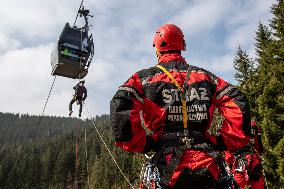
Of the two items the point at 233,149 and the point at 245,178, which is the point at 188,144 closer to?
the point at 233,149

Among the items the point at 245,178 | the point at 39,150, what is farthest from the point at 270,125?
the point at 39,150

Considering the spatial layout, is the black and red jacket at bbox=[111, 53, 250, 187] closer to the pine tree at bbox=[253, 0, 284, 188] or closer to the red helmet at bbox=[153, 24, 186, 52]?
the red helmet at bbox=[153, 24, 186, 52]

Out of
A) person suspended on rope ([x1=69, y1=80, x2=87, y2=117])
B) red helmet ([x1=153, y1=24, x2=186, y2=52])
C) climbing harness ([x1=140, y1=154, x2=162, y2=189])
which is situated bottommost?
climbing harness ([x1=140, y1=154, x2=162, y2=189])

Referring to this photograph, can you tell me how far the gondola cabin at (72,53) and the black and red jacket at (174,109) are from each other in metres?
11.9

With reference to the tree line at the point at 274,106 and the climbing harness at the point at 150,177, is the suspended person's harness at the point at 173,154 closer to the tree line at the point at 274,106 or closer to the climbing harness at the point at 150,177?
the climbing harness at the point at 150,177

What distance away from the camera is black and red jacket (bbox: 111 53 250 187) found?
3.87 metres

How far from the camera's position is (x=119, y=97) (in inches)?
157

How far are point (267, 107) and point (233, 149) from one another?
21823mm

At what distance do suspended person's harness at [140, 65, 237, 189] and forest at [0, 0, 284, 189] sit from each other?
6.62 ft

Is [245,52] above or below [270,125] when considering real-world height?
above

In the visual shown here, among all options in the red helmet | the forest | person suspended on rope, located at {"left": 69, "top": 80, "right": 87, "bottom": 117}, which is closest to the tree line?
the forest

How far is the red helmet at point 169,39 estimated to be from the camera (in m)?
4.53

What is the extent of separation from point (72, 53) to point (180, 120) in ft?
40.8

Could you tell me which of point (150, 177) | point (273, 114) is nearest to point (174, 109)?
point (150, 177)
